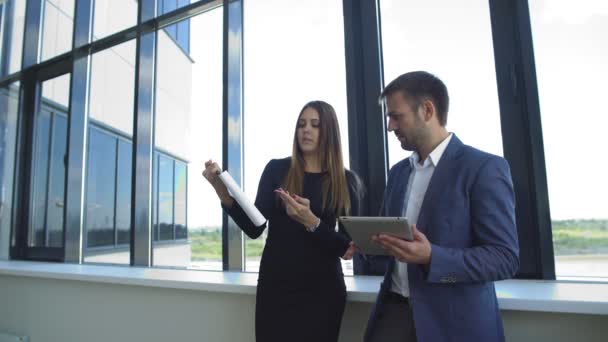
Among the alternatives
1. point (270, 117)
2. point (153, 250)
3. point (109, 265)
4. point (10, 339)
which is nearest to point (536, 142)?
point (270, 117)

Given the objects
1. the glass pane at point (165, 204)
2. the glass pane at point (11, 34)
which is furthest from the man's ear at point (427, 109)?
the glass pane at point (11, 34)

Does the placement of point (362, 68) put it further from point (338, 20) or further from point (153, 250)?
point (153, 250)

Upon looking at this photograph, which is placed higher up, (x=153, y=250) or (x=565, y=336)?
(x=153, y=250)

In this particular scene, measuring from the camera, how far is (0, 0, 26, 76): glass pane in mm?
3998

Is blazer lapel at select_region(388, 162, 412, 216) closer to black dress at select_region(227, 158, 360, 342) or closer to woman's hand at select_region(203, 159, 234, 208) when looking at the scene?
black dress at select_region(227, 158, 360, 342)

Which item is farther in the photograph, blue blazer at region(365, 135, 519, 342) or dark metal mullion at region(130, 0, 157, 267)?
dark metal mullion at region(130, 0, 157, 267)

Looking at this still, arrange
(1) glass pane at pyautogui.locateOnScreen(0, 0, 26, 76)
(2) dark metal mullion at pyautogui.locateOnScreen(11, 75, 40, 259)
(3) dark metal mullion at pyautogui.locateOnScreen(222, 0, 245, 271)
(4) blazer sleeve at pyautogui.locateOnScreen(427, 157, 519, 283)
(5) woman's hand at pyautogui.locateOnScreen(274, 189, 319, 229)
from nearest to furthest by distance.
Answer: (4) blazer sleeve at pyautogui.locateOnScreen(427, 157, 519, 283) < (5) woman's hand at pyautogui.locateOnScreen(274, 189, 319, 229) < (3) dark metal mullion at pyautogui.locateOnScreen(222, 0, 245, 271) < (2) dark metal mullion at pyautogui.locateOnScreen(11, 75, 40, 259) < (1) glass pane at pyautogui.locateOnScreen(0, 0, 26, 76)

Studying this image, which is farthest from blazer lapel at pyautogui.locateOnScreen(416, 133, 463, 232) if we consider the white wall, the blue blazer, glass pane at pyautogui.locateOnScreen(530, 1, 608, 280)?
glass pane at pyautogui.locateOnScreen(530, 1, 608, 280)

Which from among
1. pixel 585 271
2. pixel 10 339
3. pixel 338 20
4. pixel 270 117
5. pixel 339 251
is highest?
pixel 338 20

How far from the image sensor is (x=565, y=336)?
3.94ft

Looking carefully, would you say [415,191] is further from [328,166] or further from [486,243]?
[328,166]

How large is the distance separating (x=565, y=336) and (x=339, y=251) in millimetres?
785

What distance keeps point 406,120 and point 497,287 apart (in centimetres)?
82

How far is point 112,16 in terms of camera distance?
3.44 m
